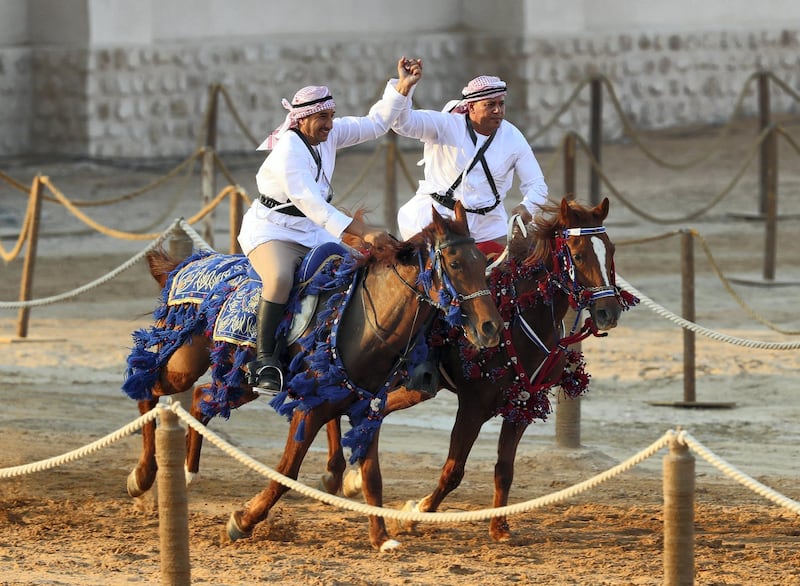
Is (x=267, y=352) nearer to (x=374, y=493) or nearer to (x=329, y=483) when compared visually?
(x=374, y=493)

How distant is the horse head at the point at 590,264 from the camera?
7395 mm

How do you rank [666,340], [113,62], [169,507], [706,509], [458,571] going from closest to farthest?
[169,507] < [458,571] < [706,509] < [666,340] < [113,62]

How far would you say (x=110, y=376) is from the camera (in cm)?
1152

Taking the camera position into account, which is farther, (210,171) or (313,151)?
(210,171)

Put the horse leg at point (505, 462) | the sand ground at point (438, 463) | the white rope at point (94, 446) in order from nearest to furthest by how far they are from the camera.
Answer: the white rope at point (94, 446), the sand ground at point (438, 463), the horse leg at point (505, 462)

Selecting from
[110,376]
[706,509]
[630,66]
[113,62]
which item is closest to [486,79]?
[706,509]

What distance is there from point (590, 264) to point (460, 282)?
791 millimetres

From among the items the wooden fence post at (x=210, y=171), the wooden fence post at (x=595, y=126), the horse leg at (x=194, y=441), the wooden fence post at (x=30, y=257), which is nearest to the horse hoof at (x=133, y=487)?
the horse leg at (x=194, y=441)

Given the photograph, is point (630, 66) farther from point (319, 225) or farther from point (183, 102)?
point (319, 225)

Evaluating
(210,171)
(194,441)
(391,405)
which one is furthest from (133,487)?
Result: (210,171)

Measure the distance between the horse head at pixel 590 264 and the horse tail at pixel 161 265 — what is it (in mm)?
2228

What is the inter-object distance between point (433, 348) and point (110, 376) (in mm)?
4470

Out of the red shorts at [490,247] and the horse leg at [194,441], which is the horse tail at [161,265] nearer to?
the horse leg at [194,441]

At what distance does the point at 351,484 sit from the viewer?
8.48 meters
